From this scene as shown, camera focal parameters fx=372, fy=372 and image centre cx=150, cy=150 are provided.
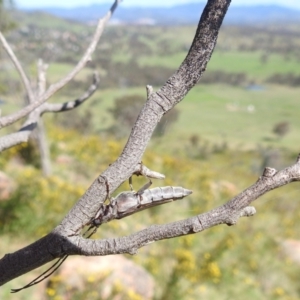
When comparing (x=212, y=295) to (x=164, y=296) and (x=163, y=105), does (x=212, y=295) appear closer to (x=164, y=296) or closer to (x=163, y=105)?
(x=164, y=296)

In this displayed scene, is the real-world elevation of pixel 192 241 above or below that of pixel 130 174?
below

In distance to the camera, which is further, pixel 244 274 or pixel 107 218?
pixel 244 274

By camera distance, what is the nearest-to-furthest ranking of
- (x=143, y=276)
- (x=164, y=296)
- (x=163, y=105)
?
(x=163, y=105)
(x=164, y=296)
(x=143, y=276)

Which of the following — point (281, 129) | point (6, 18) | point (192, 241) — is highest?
point (6, 18)

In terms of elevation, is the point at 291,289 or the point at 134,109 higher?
the point at 291,289

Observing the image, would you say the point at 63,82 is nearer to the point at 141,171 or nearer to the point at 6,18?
the point at 141,171

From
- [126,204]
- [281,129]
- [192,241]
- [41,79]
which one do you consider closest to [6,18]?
[192,241]

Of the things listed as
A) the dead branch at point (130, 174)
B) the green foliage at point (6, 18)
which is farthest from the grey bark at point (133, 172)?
the green foliage at point (6, 18)

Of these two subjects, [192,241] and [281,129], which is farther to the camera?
[281,129]

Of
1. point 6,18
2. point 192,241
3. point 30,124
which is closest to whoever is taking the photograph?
point 30,124

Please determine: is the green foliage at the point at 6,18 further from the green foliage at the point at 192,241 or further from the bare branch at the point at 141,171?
the bare branch at the point at 141,171

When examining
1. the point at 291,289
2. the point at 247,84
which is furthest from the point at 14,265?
the point at 247,84
